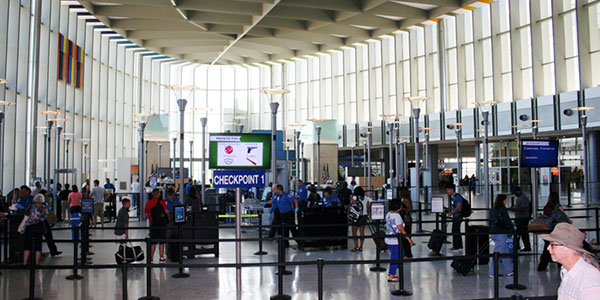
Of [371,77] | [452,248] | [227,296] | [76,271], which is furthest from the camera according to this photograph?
[371,77]

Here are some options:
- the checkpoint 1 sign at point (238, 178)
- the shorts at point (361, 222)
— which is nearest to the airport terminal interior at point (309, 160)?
the checkpoint 1 sign at point (238, 178)

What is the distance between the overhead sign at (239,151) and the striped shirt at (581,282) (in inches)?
238

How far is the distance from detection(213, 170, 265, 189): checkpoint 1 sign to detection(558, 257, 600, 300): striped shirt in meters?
5.85

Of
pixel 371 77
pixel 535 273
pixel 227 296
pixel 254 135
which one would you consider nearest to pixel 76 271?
pixel 227 296

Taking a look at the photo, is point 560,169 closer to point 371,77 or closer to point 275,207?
point 371,77

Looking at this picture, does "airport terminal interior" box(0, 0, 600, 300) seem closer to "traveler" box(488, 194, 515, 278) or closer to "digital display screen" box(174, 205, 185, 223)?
"traveler" box(488, 194, 515, 278)

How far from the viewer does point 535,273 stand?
942 centimetres

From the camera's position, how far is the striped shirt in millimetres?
2941

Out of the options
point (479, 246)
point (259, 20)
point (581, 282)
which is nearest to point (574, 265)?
point (581, 282)

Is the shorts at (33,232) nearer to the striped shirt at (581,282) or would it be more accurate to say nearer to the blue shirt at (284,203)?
the blue shirt at (284,203)

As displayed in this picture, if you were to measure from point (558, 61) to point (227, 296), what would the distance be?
1134 inches

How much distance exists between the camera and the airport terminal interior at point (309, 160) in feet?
28.7

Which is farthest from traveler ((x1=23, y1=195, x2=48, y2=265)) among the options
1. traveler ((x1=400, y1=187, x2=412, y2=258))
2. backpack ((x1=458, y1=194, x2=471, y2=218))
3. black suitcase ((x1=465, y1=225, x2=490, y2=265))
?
backpack ((x1=458, y1=194, x2=471, y2=218))

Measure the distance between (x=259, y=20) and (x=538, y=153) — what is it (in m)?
27.6
